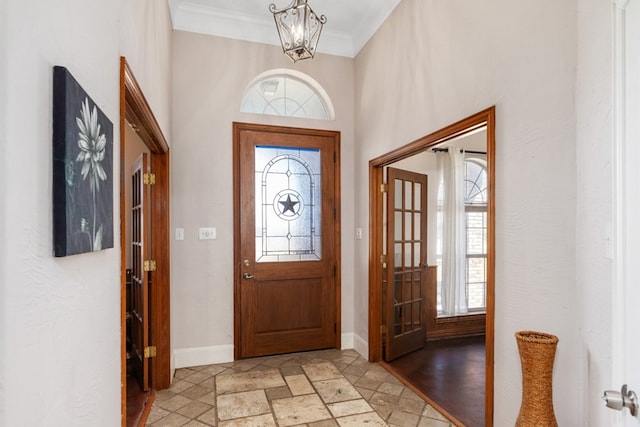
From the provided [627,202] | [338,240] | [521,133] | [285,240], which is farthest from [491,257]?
[285,240]

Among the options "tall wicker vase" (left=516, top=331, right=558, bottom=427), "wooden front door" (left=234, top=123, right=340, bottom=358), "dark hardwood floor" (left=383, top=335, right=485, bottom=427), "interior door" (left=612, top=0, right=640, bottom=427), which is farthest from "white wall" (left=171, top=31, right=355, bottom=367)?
"interior door" (left=612, top=0, right=640, bottom=427)

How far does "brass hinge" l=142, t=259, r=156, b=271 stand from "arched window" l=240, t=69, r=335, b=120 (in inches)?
70.4

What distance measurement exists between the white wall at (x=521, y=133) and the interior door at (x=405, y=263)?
1123 millimetres

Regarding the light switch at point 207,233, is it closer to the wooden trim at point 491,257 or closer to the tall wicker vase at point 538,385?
the wooden trim at point 491,257

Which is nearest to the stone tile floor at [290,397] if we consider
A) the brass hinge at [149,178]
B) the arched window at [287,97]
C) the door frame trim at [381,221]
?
the door frame trim at [381,221]

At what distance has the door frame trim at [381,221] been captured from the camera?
6.88ft

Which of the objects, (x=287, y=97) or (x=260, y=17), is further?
(x=287, y=97)

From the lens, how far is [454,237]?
4672 millimetres

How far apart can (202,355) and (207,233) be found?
1.18 m

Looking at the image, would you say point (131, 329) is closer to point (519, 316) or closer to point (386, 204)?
point (386, 204)

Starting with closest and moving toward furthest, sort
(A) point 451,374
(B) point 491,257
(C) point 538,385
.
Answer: (C) point 538,385 → (B) point 491,257 → (A) point 451,374

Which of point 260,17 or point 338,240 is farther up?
point 260,17

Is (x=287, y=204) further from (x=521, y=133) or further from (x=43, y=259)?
(x=43, y=259)

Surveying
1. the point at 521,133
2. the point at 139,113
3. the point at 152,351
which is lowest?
the point at 152,351
